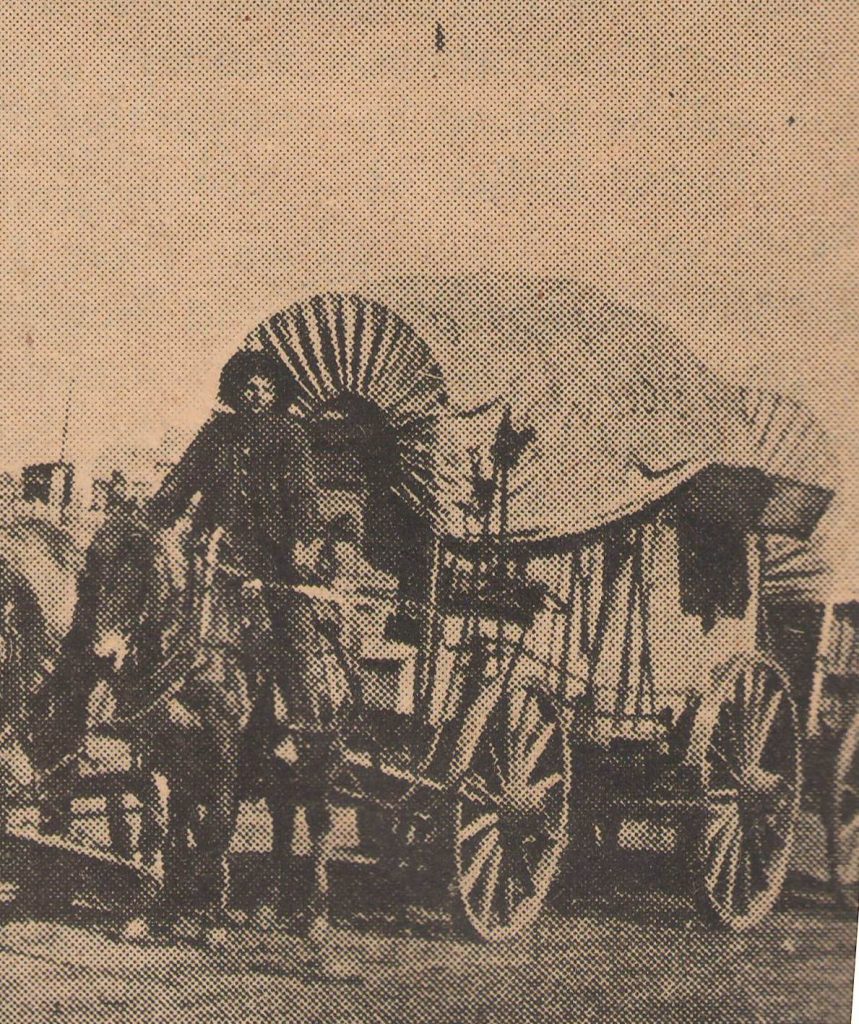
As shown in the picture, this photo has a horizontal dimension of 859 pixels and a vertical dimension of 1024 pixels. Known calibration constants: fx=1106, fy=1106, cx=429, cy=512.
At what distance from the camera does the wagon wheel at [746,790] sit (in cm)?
159

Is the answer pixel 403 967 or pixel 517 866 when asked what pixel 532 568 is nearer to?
pixel 517 866

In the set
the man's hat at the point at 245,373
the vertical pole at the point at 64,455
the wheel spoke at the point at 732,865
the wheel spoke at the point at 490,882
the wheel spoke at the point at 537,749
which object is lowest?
the wheel spoke at the point at 490,882

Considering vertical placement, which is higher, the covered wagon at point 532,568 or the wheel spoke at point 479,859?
the covered wagon at point 532,568

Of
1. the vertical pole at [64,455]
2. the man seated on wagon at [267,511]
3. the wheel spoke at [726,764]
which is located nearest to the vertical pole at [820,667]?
the wheel spoke at [726,764]

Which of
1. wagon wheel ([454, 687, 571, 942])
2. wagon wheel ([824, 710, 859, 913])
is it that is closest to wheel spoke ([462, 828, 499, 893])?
wagon wheel ([454, 687, 571, 942])

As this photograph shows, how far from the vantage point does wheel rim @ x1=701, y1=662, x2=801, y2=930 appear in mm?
1597

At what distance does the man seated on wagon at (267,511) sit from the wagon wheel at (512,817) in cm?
25

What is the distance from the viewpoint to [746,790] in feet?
5.27

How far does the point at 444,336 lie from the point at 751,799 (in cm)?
80

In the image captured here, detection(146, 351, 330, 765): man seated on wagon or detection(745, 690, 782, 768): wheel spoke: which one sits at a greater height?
detection(146, 351, 330, 765): man seated on wagon

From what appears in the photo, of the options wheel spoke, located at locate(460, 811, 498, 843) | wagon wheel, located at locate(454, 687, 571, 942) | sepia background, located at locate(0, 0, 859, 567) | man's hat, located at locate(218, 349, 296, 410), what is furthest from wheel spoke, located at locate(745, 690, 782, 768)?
man's hat, located at locate(218, 349, 296, 410)

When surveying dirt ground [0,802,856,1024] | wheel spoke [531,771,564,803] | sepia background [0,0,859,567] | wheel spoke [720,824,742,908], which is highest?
sepia background [0,0,859,567]

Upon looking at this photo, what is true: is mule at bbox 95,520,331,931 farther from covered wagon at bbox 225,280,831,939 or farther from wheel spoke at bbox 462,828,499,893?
wheel spoke at bbox 462,828,499,893

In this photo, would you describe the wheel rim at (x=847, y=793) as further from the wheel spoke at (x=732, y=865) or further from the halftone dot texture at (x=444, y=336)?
the wheel spoke at (x=732, y=865)
